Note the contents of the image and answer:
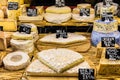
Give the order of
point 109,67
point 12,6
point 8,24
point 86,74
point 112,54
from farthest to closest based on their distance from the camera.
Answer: point 12,6 → point 8,24 → point 112,54 → point 109,67 → point 86,74

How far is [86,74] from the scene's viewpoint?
287 cm

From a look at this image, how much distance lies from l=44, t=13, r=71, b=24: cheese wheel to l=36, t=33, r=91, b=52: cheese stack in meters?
0.43

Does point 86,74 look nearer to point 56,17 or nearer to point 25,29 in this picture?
point 25,29

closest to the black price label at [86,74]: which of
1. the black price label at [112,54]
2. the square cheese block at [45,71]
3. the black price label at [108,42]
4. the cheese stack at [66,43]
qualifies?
the square cheese block at [45,71]

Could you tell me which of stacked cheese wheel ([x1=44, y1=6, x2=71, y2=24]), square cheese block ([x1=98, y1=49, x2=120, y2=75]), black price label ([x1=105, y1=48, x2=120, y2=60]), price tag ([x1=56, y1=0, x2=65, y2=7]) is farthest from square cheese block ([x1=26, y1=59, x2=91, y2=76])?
price tag ([x1=56, y1=0, x2=65, y2=7])

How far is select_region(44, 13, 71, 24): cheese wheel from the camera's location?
14.0 feet

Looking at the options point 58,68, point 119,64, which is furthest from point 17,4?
point 119,64

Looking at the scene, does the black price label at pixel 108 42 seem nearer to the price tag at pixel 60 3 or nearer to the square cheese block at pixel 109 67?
the square cheese block at pixel 109 67

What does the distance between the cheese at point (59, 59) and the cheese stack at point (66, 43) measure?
0.40 meters

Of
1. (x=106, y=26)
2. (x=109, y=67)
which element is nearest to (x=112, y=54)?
(x=109, y=67)

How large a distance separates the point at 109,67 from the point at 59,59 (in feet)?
1.95

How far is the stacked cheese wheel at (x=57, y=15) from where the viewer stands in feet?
14.0

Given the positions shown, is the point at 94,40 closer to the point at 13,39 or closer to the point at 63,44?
the point at 63,44

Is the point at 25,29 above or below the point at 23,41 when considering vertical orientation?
above
